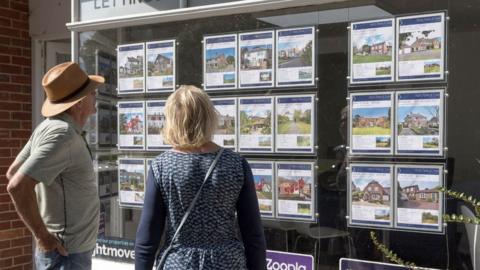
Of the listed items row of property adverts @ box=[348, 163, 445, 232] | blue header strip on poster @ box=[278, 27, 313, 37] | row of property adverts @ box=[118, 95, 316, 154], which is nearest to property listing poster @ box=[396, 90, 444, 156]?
row of property adverts @ box=[348, 163, 445, 232]

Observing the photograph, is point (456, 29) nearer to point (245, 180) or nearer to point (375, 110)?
point (375, 110)

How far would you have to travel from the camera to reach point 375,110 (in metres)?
3.23

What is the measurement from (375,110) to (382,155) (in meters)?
0.27

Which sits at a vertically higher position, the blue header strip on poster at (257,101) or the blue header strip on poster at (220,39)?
the blue header strip on poster at (220,39)

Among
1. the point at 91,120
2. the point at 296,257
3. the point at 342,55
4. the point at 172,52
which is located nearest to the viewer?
the point at 342,55

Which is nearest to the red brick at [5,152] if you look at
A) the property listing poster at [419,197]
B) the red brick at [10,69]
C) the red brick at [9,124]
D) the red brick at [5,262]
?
the red brick at [9,124]

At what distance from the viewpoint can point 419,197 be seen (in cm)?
312

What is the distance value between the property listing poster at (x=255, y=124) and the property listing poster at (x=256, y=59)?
115 millimetres

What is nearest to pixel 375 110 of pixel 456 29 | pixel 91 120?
pixel 456 29

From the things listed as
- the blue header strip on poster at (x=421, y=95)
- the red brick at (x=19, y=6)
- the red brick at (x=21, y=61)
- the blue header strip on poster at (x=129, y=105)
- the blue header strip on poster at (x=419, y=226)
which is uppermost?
the red brick at (x=19, y=6)

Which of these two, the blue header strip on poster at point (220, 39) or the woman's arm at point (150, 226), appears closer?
the woman's arm at point (150, 226)

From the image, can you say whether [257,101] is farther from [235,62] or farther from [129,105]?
[129,105]

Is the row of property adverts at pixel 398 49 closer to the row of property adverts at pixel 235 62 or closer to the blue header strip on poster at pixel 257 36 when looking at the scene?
the row of property adverts at pixel 235 62

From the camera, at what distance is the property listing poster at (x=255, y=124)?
358 centimetres
